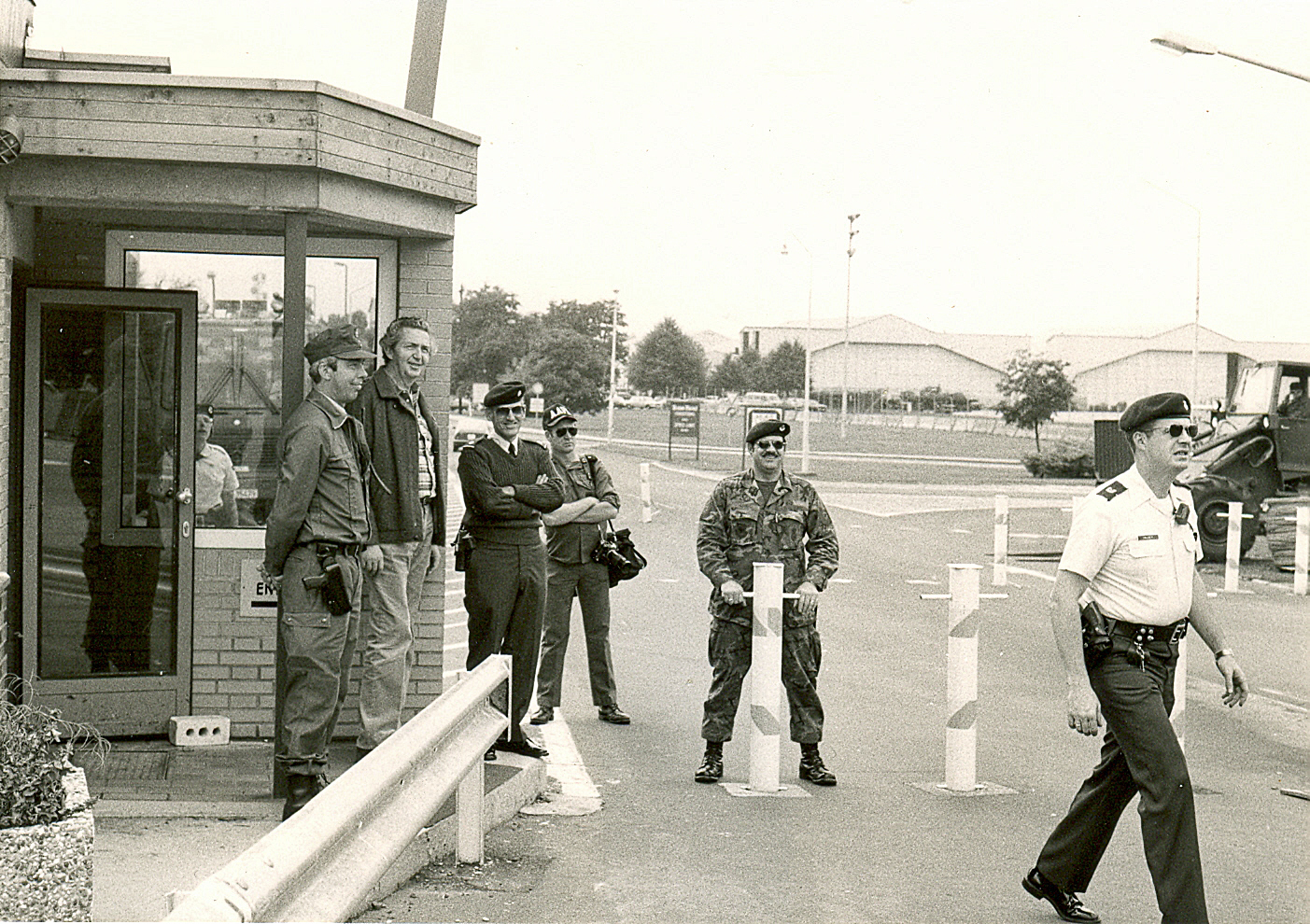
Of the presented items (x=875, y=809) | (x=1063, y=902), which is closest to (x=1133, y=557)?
(x=1063, y=902)

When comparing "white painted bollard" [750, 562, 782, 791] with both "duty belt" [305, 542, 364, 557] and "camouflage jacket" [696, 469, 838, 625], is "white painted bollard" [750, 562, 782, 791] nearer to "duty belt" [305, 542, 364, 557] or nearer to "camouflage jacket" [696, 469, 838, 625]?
"camouflage jacket" [696, 469, 838, 625]

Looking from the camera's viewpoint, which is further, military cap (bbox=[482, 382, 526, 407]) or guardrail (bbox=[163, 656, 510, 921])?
military cap (bbox=[482, 382, 526, 407])

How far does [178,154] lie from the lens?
623 cm

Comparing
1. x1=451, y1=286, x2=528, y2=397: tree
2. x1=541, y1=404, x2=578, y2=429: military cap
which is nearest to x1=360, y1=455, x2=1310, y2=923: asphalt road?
x1=541, y1=404, x2=578, y2=429: military cap

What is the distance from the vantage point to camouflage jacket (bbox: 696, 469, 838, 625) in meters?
7.93

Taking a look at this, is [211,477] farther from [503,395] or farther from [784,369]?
[784,369]

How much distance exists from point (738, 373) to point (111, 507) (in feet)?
360

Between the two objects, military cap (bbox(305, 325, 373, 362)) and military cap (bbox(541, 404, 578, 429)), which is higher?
military cap (bbox(305, 325, 373, 362))

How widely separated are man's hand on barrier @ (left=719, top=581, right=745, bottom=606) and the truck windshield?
20.2 meters

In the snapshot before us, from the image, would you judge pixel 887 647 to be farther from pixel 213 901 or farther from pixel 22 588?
pixel 213 901

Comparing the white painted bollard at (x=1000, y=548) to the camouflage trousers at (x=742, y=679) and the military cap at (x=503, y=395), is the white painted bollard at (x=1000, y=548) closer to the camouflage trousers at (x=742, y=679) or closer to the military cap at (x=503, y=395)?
the camouflage trousers at (x=742, y=679)

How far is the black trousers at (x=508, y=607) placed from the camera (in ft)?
25.5

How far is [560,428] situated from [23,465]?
357 cm

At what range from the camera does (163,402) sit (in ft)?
25.1
